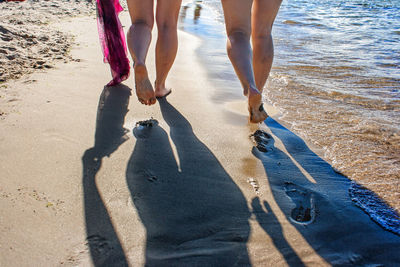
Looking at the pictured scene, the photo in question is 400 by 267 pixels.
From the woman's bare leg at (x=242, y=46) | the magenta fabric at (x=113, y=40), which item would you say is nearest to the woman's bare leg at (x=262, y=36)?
the woman's bare leg at (x=242, y=46)

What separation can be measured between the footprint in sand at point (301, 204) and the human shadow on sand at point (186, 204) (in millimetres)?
203

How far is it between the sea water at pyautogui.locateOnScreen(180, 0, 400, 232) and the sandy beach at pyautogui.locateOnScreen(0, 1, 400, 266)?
181mm

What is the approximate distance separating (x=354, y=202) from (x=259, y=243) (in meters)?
0.53

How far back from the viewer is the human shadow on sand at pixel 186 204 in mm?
1063

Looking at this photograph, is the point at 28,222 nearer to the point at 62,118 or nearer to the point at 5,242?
the point at 5,242

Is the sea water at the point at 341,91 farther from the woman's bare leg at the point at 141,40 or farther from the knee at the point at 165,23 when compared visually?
the woman's bare leg at the point at 141,40

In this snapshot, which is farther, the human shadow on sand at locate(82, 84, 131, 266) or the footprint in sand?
the footprint in sand

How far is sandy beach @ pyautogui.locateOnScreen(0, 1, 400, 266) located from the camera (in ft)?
3.50

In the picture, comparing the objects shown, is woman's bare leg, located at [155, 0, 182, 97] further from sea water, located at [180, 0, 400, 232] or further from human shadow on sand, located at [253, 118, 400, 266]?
human shadow on sand, located at [253, 118, 400, 266]

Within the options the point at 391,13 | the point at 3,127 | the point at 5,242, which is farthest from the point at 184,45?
the point at 391,13

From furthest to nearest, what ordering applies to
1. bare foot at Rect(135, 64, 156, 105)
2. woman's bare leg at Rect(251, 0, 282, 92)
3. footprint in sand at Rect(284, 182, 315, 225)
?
woman's bare leg at Rect(251, 0, 282, 92) < bare foot at Rect(135, 64, 156, 105) < footprint in sand at Rect(284, 182, 315, 225)

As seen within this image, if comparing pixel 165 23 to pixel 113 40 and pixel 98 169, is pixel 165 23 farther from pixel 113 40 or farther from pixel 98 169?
pixel 98 169

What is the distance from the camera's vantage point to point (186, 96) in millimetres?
2393

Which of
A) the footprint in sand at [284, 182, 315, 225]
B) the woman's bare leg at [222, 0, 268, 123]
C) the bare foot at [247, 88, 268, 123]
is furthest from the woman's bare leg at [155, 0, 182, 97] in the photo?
the footprint in sand at [284, 182, 315, 225]
